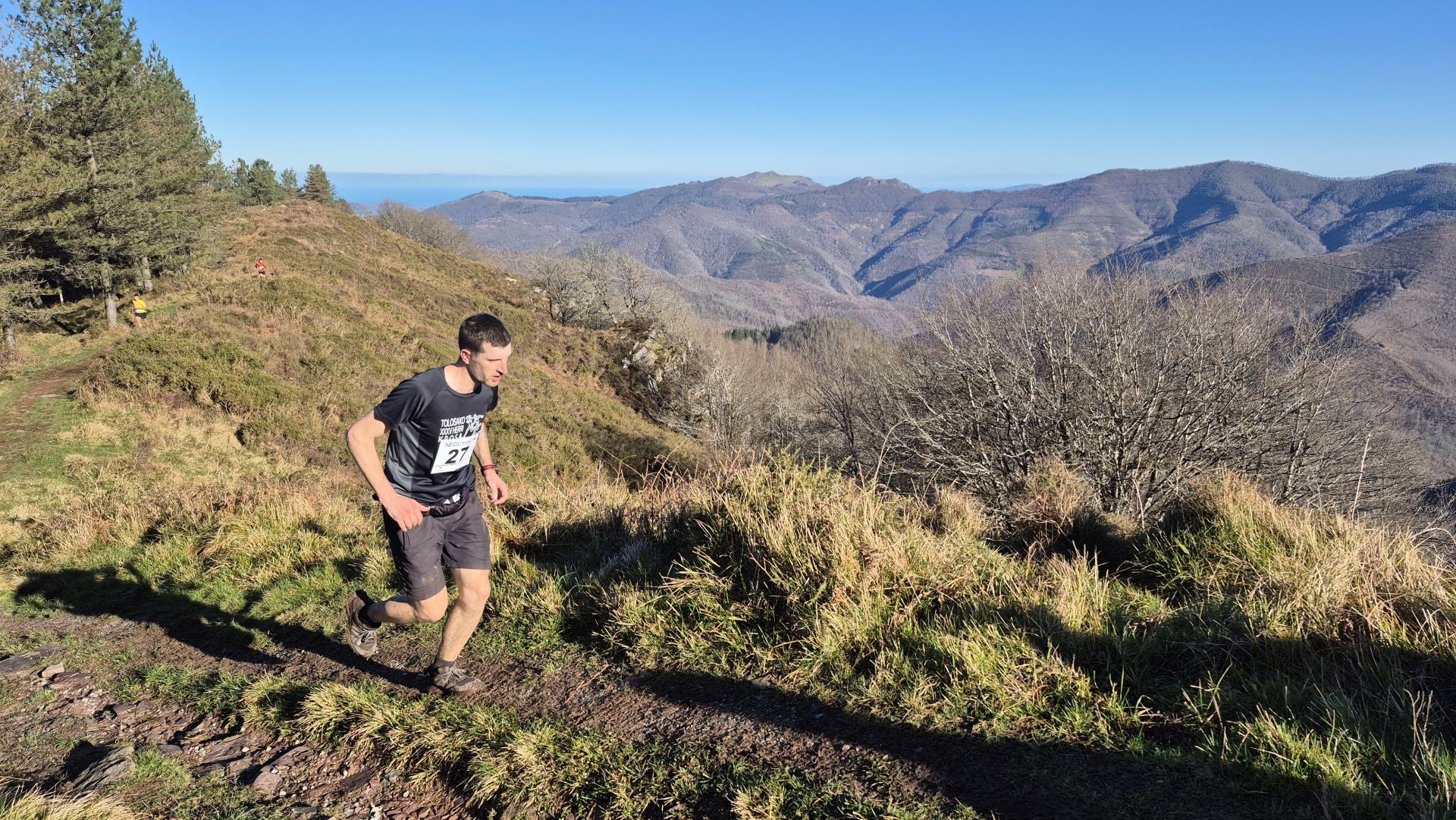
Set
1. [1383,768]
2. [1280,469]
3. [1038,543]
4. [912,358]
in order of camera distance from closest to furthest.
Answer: [1383,768] → [1038,543] → [1280,469] → [912,358]

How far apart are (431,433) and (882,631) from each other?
7.71 feet

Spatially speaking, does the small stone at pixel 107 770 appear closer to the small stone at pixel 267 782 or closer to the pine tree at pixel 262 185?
the small stone at pixel 267 782

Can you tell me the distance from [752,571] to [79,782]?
3048 mm

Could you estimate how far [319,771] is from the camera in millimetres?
2914

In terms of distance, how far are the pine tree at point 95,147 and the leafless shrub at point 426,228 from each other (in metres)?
40.7

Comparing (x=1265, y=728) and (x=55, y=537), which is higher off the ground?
(x=1265, y=728)

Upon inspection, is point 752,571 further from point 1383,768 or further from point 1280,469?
point 1280,469

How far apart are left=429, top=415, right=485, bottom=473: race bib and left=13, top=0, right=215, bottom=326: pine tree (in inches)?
819

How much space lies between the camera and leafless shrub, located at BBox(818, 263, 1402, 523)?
36.5ft

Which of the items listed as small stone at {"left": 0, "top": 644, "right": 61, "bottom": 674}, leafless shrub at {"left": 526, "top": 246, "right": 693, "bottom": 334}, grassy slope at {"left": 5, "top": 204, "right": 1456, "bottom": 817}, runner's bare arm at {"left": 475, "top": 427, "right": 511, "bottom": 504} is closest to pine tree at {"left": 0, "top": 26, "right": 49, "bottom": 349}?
grassy slope at {"left": 5, "top": 204, "right": 1456, "bottom": 817}

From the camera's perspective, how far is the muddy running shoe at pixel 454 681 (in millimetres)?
3367

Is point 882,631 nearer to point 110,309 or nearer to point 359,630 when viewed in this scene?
point 359,630

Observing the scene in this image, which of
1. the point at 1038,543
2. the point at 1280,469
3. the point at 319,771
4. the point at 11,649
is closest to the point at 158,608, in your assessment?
the point at 11,649

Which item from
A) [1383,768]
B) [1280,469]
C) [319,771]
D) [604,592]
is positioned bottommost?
[1280,469]
